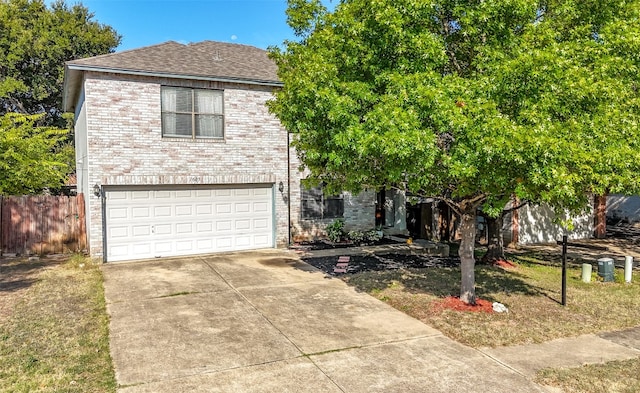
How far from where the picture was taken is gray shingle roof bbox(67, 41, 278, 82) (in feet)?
43.7

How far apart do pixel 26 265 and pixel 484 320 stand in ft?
39.7

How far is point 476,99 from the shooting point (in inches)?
285

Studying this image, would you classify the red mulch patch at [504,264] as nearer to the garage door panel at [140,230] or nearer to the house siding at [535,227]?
the house siding at [535,227]

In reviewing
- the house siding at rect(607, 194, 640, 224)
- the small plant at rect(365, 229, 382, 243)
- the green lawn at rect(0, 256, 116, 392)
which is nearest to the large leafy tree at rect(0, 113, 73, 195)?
the green lawn at rect(0, 256, 116, 392)

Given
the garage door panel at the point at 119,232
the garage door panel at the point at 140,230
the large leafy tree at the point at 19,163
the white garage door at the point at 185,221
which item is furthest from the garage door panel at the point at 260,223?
the large leafy tree at the point at 19,163

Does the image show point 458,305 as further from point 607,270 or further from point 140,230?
point 140,230

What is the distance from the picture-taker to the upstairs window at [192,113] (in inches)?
549

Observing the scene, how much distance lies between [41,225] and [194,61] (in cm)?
695


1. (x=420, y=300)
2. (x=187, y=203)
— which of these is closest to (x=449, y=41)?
(x=420, y=300)

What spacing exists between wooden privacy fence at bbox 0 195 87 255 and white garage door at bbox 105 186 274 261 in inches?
79.0

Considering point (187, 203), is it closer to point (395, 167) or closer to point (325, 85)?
point (325, 85)

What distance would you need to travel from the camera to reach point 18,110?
3206cm

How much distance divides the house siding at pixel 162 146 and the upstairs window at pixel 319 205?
1.05 m

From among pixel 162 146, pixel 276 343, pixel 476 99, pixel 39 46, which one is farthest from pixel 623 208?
pixel 39 46
